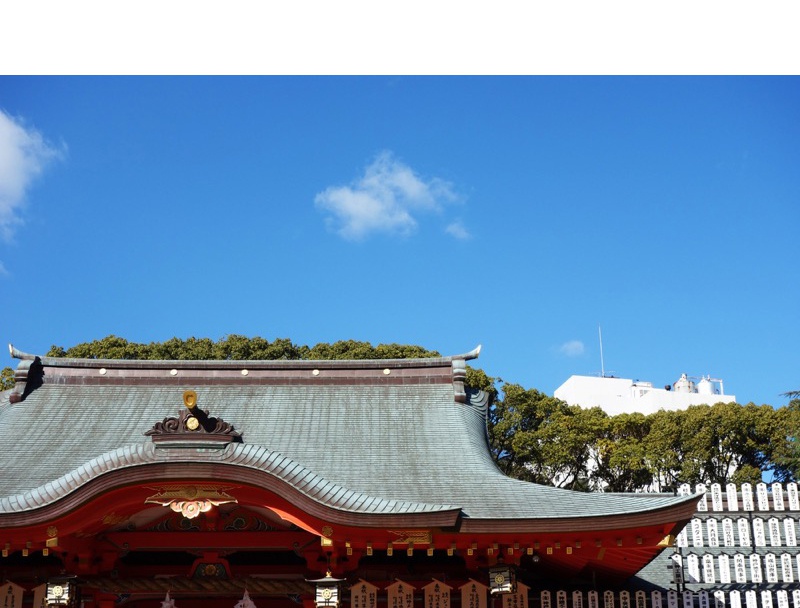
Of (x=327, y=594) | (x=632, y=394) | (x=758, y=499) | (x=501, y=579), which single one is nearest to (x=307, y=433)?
(x=327, y=594)

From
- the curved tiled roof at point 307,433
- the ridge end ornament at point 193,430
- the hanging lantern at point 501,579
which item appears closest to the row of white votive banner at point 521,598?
the hanging lantern at point 501,579

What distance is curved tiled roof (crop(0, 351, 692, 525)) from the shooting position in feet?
33.1

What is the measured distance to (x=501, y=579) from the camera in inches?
424

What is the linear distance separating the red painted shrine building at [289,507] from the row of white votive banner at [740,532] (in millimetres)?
1923

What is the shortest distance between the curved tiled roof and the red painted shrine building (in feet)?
0.12

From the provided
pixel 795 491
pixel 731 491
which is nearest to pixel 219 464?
pixel 731 491

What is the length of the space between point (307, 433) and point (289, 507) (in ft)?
11.4

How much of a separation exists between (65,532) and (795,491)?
11.3m

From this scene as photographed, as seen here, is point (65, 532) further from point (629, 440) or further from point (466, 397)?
point (629, 440)

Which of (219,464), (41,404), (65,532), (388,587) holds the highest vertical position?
(41,404)

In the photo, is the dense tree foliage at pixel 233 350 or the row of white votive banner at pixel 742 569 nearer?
the row of white votive banner at pixel 742 569

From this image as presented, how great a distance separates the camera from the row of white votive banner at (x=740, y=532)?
13391 millimetres

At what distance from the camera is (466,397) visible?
14.6 meters

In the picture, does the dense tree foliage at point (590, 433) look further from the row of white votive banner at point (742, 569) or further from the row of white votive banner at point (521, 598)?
the row of white votive banner at point (521, 598)
